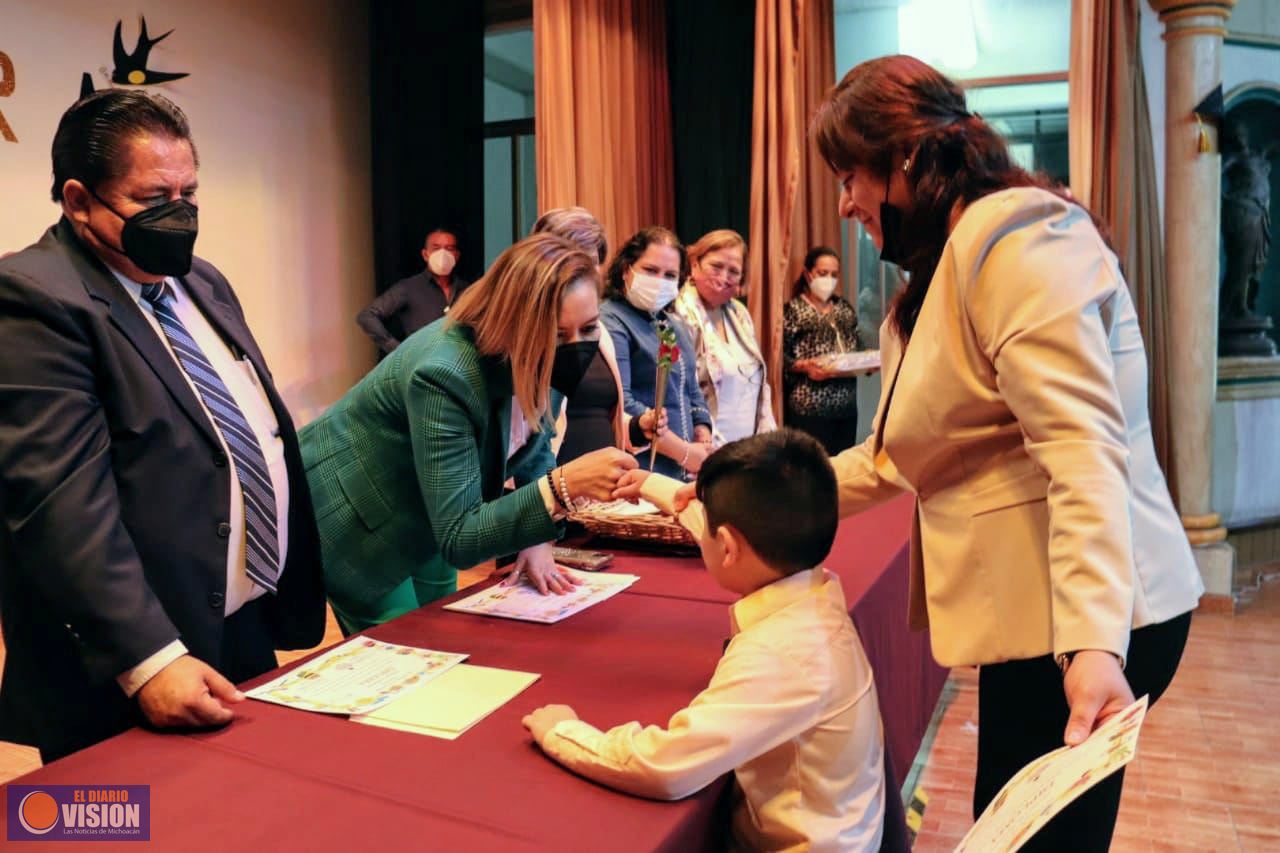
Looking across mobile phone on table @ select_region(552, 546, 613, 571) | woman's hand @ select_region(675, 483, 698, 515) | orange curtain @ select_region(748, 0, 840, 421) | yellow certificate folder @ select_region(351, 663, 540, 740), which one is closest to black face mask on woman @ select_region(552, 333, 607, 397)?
mobile phone on table @ select_region(552, 546, 613, 571)

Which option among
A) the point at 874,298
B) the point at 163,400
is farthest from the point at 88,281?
the point at 874,298

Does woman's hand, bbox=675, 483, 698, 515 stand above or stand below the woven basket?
above

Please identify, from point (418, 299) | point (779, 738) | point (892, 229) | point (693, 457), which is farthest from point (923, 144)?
point (418, 299)

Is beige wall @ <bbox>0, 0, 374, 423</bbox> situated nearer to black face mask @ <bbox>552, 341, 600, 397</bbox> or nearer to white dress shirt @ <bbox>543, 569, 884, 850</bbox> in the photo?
black face mask @ <bbox>552, 341, 600, 397</bbox>

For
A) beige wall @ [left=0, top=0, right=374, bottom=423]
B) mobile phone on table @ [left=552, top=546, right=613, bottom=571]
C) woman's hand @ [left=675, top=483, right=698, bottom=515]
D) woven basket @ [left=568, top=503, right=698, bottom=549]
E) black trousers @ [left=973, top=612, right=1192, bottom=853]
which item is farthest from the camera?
beige wall @ [left=0, top=0, right=374, bottom=423]

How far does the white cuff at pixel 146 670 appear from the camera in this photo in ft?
3.94

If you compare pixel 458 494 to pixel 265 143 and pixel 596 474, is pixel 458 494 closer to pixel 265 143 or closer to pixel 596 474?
pixel 596 474

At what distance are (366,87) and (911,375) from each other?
5.62 metres

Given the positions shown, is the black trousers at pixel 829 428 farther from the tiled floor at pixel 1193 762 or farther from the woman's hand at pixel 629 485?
the woman's hand at pixel 629 485

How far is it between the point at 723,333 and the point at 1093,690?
9.63 feet

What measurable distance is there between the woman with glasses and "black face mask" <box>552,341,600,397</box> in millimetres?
1529

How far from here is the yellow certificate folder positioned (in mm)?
1227

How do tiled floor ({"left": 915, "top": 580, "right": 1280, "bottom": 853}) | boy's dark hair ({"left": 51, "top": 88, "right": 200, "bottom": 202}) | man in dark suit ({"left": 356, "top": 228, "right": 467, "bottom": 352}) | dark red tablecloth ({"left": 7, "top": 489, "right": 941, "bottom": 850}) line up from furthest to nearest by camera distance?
man in dark suit ({"left": 356, "top": 228, "right": 467, "bottom": 352}), tiled floor ({"left": 915, "top": 580, "right": 1280, "bottom": 853}), boy's dark hair ({"left": 51, "top": 88, "right": 200, "bottom": 202}), dark red tablecloth ({"left": 7, "top": 489, "right": 941, "bottom": 850})

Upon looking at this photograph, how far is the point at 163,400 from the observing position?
133 centimetres
